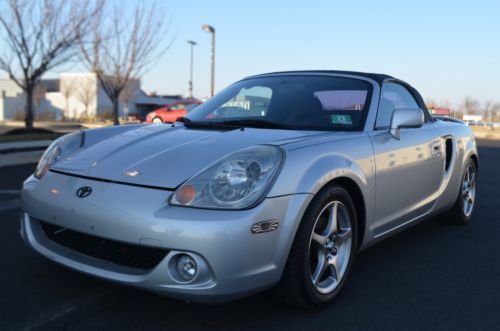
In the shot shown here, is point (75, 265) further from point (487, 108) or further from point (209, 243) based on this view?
point (487, 108)

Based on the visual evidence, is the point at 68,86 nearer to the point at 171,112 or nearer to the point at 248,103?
the point at 171,112

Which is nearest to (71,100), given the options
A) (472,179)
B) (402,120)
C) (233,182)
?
(472,179)

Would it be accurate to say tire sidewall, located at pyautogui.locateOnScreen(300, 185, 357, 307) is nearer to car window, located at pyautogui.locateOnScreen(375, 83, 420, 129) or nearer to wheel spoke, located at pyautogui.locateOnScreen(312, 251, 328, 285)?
wheel spoke, located at pyautogui.locateOnScreen(312, 251, 328, 285)

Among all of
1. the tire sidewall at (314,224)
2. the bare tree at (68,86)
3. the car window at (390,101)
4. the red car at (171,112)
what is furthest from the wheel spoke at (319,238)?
the bare tree at (68,86)

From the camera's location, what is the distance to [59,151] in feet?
10.2

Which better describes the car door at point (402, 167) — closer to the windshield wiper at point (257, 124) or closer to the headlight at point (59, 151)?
the windshield wiper at point (257, 124)

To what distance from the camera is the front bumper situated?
7.19ft

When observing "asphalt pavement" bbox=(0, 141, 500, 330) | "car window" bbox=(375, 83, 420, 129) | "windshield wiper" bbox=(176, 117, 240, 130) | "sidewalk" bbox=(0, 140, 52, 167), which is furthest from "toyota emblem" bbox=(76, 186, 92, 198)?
"sidewalk" bbox=(0, 140, 52, 167)

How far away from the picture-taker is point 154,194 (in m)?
2.35

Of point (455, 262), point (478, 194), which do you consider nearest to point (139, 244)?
point (455, 262)

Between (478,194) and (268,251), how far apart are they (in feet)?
17.6

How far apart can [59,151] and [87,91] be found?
50305 mm

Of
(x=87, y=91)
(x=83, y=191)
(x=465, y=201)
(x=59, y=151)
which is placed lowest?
(x=465, y=201)

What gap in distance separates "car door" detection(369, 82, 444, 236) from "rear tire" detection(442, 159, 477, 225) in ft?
2.72
